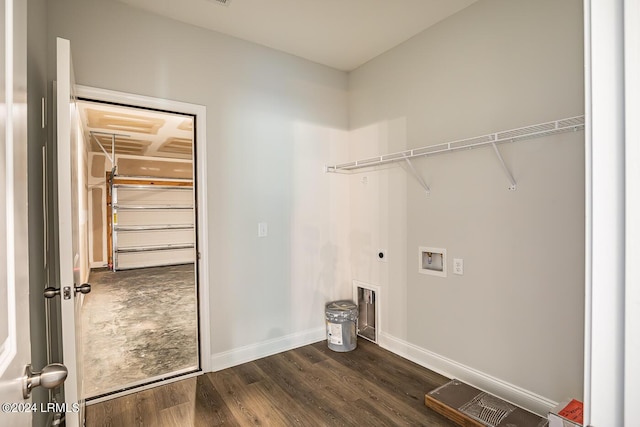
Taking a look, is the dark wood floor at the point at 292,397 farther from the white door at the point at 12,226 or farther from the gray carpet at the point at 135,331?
the white door at the point at 12,226

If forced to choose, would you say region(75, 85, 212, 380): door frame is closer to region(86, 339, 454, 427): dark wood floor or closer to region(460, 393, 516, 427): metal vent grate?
region(86, 339, 454, 427): dark wood floor

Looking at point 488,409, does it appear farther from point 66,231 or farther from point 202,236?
point 66,231

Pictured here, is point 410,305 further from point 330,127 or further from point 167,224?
point 167,224

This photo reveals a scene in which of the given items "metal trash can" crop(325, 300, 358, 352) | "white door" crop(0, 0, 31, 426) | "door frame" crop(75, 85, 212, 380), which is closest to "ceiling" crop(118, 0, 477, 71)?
"door frame" crop(75, 85, 212, 380)

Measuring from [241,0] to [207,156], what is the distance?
1.14 metres

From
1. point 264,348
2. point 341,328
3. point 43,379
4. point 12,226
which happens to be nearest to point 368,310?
point 341,328

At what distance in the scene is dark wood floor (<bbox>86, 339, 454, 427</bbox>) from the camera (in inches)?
81.2

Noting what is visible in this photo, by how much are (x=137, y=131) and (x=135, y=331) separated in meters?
3.39

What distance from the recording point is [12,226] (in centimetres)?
67

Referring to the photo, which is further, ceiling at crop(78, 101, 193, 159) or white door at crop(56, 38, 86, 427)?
ceiling at crop(78, 101, 193, 159)

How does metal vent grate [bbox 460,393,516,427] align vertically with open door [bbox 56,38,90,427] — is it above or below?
below

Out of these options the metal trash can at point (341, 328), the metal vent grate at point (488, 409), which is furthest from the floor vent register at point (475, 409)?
the metal trash can at point (341, 328)

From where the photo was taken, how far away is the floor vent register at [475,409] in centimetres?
190

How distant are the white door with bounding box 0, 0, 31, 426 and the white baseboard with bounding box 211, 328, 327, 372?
2.10m
